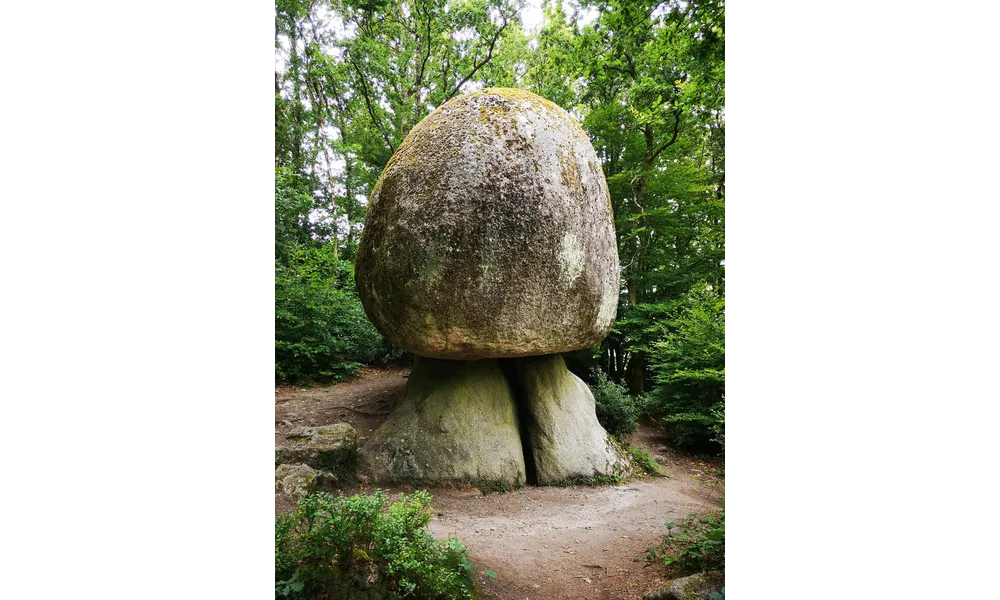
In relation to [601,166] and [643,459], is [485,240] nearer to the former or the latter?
[601,166]

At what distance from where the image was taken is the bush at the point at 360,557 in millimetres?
2145

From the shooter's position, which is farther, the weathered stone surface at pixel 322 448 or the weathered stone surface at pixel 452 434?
the weathered stone surface at pixel 452 434

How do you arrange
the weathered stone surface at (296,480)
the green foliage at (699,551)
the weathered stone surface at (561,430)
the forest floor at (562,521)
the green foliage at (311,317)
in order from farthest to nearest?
the green foliage at (311,317), the weathered stone surface at (561,430), the weathered stone surface at (296,480), the forest floor at (562,521), the green foliage at (699,551)

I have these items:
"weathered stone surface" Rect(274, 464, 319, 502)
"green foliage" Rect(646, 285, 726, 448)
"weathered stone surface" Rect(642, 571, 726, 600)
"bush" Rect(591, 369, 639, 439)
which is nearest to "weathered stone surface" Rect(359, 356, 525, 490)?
"weathered stone surface" Rect(274, 464, 319, 502)

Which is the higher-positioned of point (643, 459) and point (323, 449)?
point (323, 449)

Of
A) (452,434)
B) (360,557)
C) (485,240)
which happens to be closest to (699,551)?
(360,557)

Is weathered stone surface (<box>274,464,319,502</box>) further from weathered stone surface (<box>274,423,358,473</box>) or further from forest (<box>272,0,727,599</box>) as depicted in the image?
forest (<box>272,0,727,599</box>)

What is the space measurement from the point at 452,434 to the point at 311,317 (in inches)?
164

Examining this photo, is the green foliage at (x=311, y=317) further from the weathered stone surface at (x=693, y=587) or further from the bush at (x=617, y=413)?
the weathered stone surface at (x=693, y=587)

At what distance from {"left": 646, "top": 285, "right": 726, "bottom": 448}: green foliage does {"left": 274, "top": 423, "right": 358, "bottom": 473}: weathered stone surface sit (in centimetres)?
451

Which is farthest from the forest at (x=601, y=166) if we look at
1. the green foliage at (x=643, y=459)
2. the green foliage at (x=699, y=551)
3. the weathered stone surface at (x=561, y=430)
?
the green foliage at (x=699, y=551)

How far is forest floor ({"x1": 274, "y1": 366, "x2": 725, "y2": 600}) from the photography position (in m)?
2.90

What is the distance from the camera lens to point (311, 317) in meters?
7.52

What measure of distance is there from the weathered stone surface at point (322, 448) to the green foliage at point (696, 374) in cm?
451
